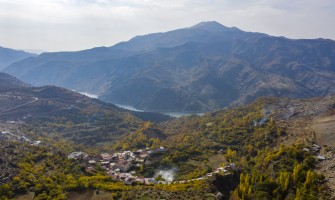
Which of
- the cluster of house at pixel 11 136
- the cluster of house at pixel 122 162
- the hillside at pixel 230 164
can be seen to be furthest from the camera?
the cluster of house at pixel 11 136

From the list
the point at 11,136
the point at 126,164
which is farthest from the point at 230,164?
the point at 11,136

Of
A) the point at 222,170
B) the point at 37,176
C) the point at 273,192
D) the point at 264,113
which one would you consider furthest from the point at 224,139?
the point at 37,176

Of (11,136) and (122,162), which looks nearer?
(122,162)

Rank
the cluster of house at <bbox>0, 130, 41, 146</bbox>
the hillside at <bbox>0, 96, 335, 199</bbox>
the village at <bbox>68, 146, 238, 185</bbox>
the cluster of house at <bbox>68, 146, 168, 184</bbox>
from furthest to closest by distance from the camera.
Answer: the cluster of house at <bbox>0, 130, 41, 146</bbox> → the cluster of house at <bbox>68, 146, 168, 184</bbox> → the village at <bbox>68, 146, 238, 185</bbox> → the hillside at <bbox>0, 96, 335, 199</bbox>

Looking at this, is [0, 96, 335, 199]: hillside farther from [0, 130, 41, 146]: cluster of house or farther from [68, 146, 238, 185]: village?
[0, 130, 41, 146]: cluster of house

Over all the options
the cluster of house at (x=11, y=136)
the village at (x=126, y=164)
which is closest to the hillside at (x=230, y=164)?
the village at (x=126, y=164)

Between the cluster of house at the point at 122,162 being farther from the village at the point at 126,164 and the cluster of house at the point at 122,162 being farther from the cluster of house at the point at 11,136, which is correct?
the cluster of house at the point at 11,136

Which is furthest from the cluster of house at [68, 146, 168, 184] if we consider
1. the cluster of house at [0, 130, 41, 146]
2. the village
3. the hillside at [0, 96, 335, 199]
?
the cluster of house at [0, 130, 41, 146]

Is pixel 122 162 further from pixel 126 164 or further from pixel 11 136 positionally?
pixel 11 136

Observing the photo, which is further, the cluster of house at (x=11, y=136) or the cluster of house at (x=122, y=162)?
the cluster of house at (x=11, y=136)
